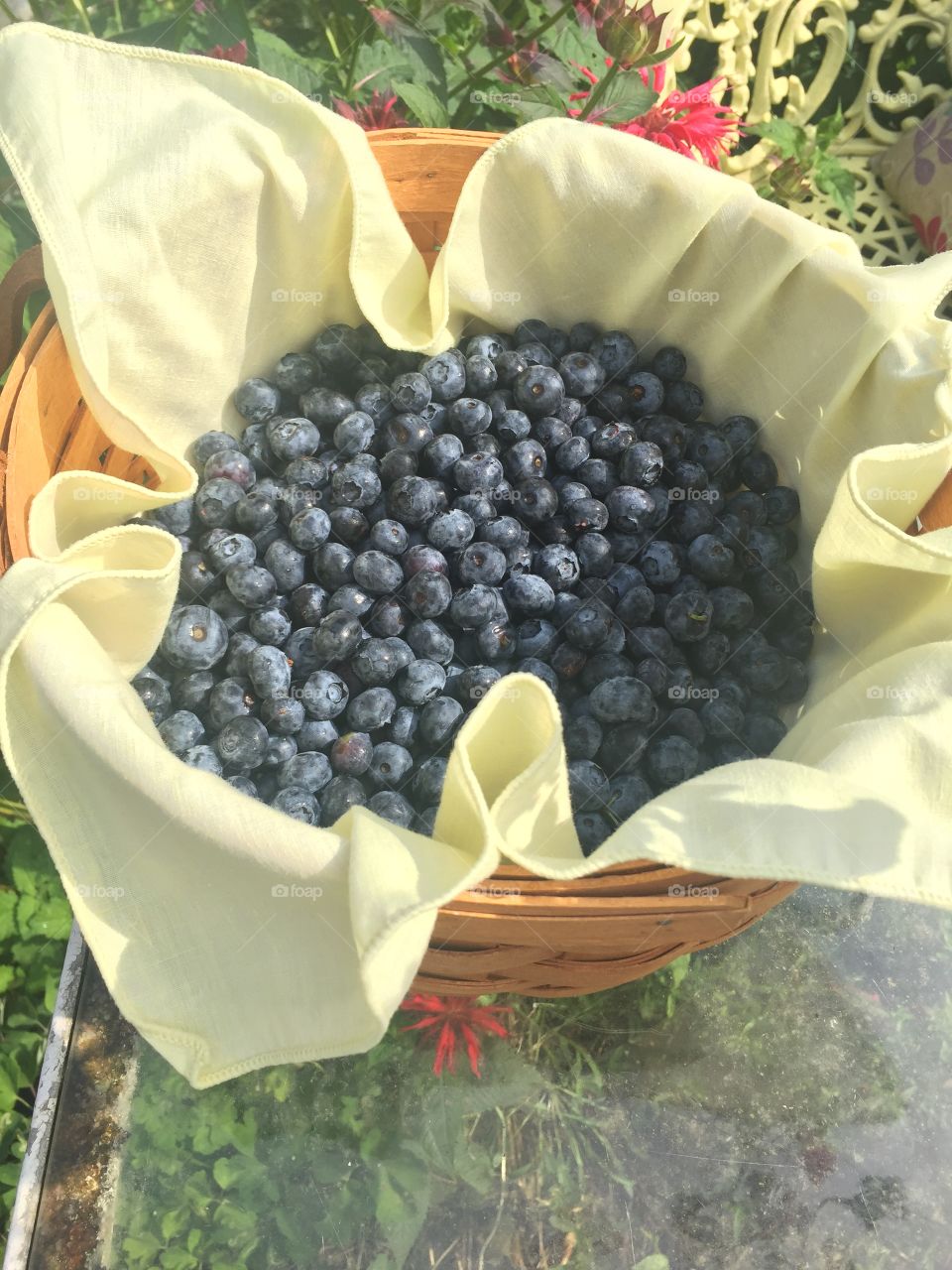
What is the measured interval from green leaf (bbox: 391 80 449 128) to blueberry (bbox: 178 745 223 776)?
1.02m

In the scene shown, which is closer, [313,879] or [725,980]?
[313,879]

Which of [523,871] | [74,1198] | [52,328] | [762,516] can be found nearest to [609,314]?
[762,516]

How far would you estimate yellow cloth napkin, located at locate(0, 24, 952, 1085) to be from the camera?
765 millimetres

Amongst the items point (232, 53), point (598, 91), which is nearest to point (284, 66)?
point (232, 53)

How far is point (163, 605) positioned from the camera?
98 centimetres

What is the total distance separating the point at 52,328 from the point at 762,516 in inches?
34.7

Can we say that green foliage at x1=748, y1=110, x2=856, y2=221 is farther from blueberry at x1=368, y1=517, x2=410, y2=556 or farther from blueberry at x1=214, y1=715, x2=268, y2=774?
blueberry at x1=214, y1=715, x2=268, y2=774

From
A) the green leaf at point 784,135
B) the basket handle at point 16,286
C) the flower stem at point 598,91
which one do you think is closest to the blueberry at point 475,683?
the basket handle at point 16,286

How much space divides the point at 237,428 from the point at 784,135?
1339 mm

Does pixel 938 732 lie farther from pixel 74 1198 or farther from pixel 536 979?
pixel 74 1198

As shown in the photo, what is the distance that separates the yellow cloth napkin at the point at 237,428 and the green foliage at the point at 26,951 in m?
0.54

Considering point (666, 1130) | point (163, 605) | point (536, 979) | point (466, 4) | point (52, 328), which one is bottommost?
point (666, 1130)

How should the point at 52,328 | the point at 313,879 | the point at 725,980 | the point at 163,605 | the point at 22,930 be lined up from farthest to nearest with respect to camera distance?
the point at 22,930 → the point at 725,980 → the point at 52,328 → the point at 163,605 → the point at 313,879

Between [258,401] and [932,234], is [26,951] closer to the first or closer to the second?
[258,401]
